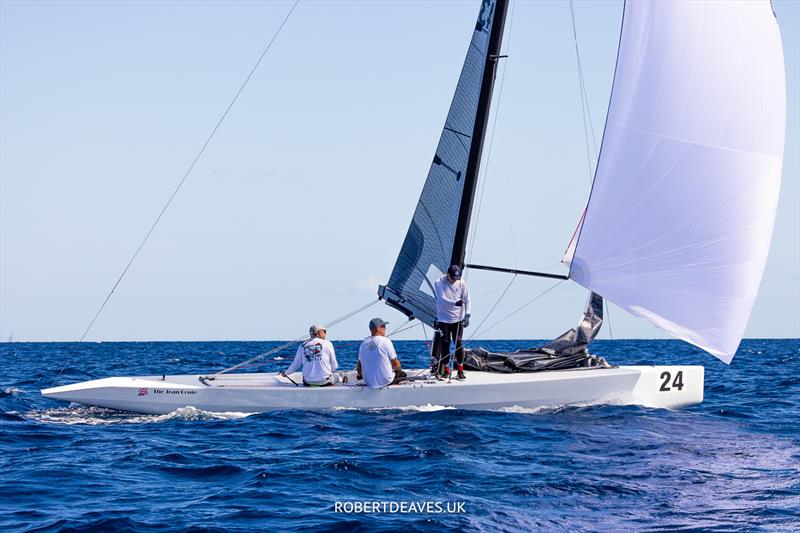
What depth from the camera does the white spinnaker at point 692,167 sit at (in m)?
11.6

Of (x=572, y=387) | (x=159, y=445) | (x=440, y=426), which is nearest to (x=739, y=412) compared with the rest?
(x=572, y=387)

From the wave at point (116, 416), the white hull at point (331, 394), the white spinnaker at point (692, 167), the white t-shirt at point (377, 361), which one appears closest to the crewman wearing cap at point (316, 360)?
the white hull at point (331, 394)

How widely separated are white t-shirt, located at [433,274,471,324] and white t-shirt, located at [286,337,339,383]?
5.14 feet

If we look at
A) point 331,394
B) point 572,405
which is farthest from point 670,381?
point 331,394

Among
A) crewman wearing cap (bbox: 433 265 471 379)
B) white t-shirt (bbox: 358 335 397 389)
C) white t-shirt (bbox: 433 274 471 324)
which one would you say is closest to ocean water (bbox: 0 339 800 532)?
white t-shirt (bbox: 358 335 397 389)

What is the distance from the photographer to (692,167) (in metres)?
11.7

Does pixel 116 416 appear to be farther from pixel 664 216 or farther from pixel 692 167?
pixel 692 167

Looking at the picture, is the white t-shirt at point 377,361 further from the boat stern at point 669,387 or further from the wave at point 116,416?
the boat stern at point 669,387

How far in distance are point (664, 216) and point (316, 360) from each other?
4763 millimetres

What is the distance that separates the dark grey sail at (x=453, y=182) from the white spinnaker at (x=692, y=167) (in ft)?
5.83

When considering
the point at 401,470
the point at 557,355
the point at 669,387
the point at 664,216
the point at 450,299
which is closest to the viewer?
the point at 401,470

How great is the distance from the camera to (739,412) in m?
13.0

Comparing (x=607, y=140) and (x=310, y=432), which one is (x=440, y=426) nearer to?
(x=310, y=432)

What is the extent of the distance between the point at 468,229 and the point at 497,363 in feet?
6.27
